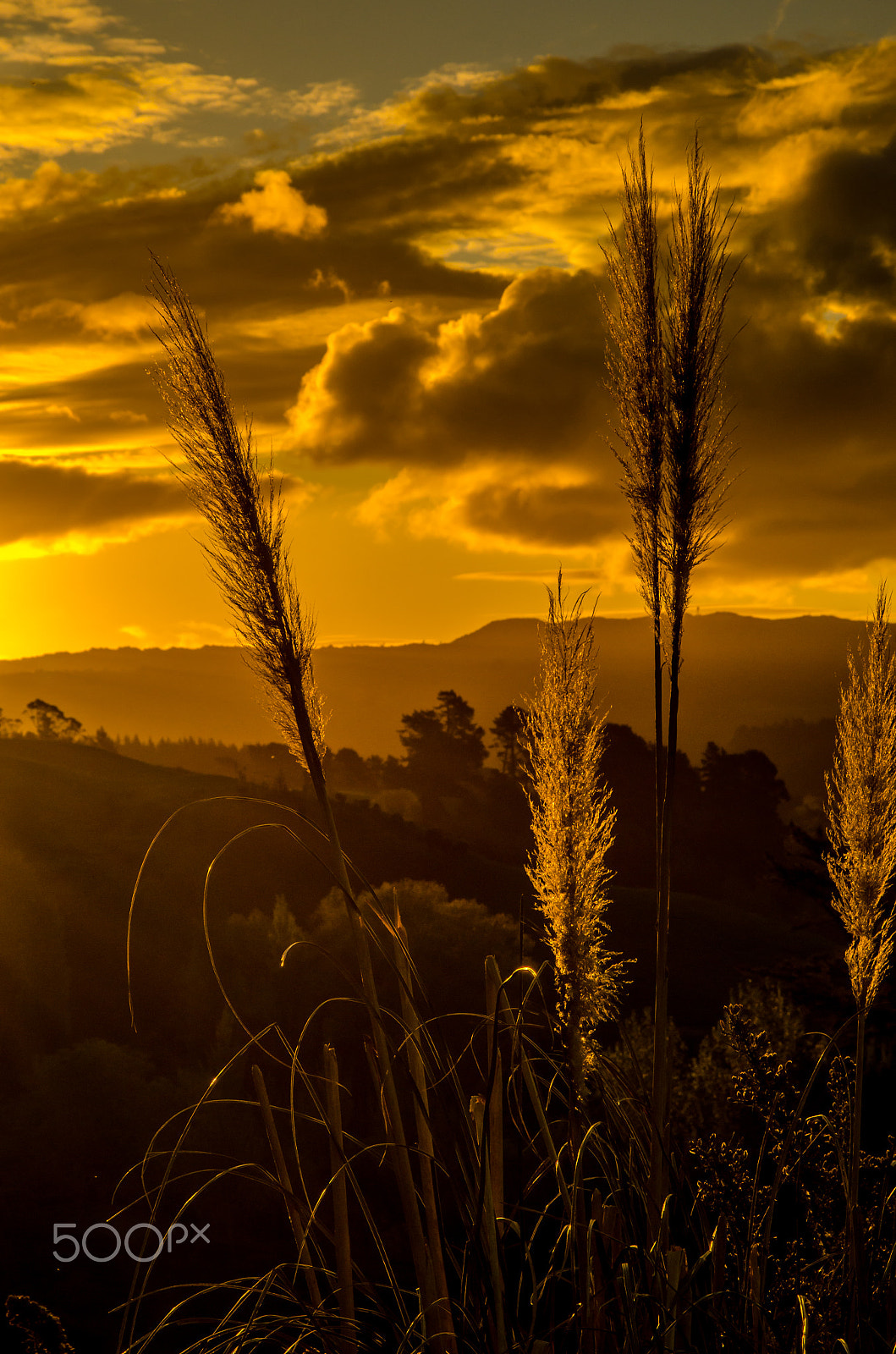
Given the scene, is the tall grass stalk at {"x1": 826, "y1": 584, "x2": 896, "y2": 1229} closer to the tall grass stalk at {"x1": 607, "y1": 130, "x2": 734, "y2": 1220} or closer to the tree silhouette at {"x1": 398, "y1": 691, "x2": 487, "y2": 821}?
the tall grass stalk at {"x1": 607, "y1": 130, "x2": 734, "y2": 1220}

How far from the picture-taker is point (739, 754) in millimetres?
39812

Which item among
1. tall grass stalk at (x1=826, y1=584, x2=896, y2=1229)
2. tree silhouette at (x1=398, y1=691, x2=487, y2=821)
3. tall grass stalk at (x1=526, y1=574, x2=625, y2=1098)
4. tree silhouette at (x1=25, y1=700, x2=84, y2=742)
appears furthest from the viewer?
tree silhouette at (x1=398, y1=691, x2=487, y2=821)

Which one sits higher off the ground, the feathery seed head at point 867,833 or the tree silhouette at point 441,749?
the feathery seed head at point 867,833

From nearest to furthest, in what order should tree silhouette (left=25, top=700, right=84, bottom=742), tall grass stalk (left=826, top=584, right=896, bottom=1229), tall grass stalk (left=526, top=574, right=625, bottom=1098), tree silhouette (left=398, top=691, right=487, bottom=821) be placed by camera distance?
tall grass stalk (left=526, top=574, right=625, bottom=1098) → tall grass stalk (left=826, top=584, right=896, bottom=1229) → tree silhouette (left=25, top=700, right=84, bottom=742) → tree silhouette (left=398, top=691, right=487, bottom=821)

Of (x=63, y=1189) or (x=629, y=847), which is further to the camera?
(x=629, y=847)

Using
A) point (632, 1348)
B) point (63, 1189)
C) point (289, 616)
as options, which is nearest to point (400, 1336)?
point (632, 1348)

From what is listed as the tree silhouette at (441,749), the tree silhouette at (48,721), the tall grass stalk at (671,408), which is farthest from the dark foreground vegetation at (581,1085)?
the tree silhouette at (441,749)

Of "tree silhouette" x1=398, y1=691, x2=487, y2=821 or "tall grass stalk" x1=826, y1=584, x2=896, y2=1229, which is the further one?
"tree silhouette" x1=398, y1=691, x2=487, y2=821

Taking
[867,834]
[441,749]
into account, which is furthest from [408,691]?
[867,834]

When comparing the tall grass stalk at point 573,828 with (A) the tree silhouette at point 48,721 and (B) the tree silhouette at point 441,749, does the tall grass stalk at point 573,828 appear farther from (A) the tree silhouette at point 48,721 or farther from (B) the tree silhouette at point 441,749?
(B) the tree silhouette at point 441,749

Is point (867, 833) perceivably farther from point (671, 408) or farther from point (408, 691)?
point (408, 691)

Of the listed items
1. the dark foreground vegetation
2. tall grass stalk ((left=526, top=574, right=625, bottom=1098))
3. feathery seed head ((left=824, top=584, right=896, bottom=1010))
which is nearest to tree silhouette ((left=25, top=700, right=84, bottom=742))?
the dark foreground vegetation

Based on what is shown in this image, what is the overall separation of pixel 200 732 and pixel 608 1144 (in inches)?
1549

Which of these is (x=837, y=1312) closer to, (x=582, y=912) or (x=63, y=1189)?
(x=582, y=912)
